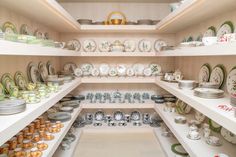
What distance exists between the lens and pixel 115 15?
310cm

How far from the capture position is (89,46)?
3150 mm

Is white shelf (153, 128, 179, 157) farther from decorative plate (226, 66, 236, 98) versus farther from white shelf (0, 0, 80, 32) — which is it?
white shelf (0, 0, 80, 32)

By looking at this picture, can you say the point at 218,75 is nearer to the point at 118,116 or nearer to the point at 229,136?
the point at 229,136

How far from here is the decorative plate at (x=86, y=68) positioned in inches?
123

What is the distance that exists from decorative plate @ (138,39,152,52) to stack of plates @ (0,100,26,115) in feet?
7.34

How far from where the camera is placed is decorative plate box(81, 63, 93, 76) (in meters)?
3.11

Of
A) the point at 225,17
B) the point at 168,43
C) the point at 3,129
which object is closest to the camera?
the point at 3,129

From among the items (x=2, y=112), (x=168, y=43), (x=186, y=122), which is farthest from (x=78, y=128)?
(x=2, y=112)

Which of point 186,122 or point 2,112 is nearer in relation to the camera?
point 2,112

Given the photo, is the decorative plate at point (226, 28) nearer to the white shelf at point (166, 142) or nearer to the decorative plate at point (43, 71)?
the white shelf at point (166, 142)

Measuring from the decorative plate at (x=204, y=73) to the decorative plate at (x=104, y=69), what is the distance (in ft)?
4.62

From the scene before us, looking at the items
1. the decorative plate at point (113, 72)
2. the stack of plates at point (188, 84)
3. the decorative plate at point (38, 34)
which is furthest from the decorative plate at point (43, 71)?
the stack of plates at point (188, 84)

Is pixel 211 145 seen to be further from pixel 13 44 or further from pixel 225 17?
pixel 13 44

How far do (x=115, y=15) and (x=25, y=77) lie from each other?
5.49 feet
